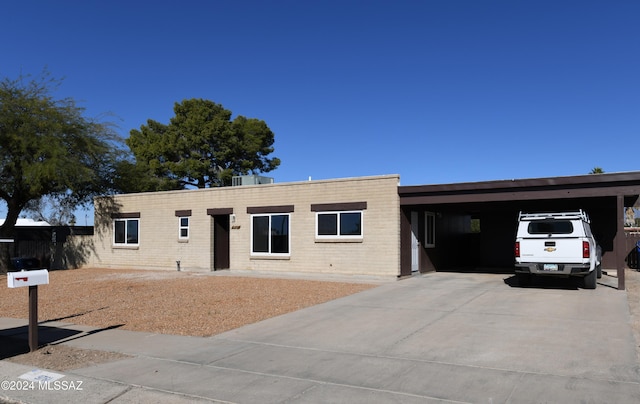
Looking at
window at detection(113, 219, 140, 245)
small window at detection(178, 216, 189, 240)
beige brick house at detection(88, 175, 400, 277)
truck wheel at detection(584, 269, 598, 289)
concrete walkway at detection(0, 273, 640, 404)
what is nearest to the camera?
concrete walkway at detection(0, 273, 640, 404)

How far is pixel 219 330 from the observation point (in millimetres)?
9734

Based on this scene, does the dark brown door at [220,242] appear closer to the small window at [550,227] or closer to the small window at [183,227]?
the small window at [183,227]

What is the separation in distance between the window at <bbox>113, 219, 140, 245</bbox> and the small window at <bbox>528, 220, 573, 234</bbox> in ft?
59.5

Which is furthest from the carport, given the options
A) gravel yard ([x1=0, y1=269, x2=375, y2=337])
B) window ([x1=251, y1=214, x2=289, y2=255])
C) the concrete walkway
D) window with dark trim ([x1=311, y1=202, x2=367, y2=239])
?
window ([x1=251, y1=214, x2=289, y2=255])

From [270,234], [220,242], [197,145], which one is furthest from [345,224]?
[197,145]

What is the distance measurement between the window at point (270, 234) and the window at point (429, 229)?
5.60 meters

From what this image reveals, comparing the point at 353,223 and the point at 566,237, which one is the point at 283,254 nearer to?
the point at 353,223

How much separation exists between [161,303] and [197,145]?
31.0 metres

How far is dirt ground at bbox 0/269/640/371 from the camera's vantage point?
8.49 m

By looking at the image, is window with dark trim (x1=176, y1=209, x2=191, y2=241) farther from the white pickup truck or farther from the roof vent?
the white pickup truck

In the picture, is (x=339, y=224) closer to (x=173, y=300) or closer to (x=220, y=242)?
(x=220, y=242)

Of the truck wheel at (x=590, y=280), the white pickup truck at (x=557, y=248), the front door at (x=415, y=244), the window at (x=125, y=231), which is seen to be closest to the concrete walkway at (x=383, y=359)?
the white pickup truck at (x=557, y=248)

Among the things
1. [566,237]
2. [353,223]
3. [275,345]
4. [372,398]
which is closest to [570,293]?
[566,237]

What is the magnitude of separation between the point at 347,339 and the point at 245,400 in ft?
10.6
